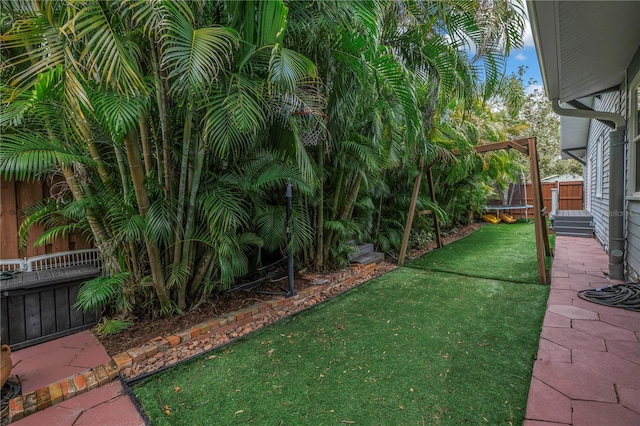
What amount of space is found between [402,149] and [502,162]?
415 cm

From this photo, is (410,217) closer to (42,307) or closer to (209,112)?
(209,112)

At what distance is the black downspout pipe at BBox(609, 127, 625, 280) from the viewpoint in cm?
382

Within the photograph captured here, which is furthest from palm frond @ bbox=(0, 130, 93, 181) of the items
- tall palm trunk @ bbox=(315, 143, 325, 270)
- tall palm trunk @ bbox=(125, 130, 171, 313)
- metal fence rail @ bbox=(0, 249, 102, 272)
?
tall palm trunk @ bbox=(315, 143, 325, 270)

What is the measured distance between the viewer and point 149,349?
2324mm

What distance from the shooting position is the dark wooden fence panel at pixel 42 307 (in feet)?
7.84

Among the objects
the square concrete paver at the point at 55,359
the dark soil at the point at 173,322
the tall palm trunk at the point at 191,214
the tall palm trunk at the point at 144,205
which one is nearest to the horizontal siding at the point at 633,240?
the dark soil at the point at 173,322

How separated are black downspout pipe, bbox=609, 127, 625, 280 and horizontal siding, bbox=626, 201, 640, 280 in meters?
0.07

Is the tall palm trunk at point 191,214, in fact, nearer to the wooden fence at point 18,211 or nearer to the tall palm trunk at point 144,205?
the tall palm trunk at point 144,205

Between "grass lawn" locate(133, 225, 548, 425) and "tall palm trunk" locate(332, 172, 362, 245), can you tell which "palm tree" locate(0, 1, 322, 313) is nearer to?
"grass lawn" locate(133, 225, 548, 425)

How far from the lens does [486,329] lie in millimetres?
2752

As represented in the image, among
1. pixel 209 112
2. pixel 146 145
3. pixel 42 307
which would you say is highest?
pixel 209 112

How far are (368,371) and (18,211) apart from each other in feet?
10.6

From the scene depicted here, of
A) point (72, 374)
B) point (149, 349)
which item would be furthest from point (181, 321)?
point (72, 374)

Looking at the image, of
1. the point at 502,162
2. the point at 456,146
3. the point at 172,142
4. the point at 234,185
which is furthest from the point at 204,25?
the point at 502,162
